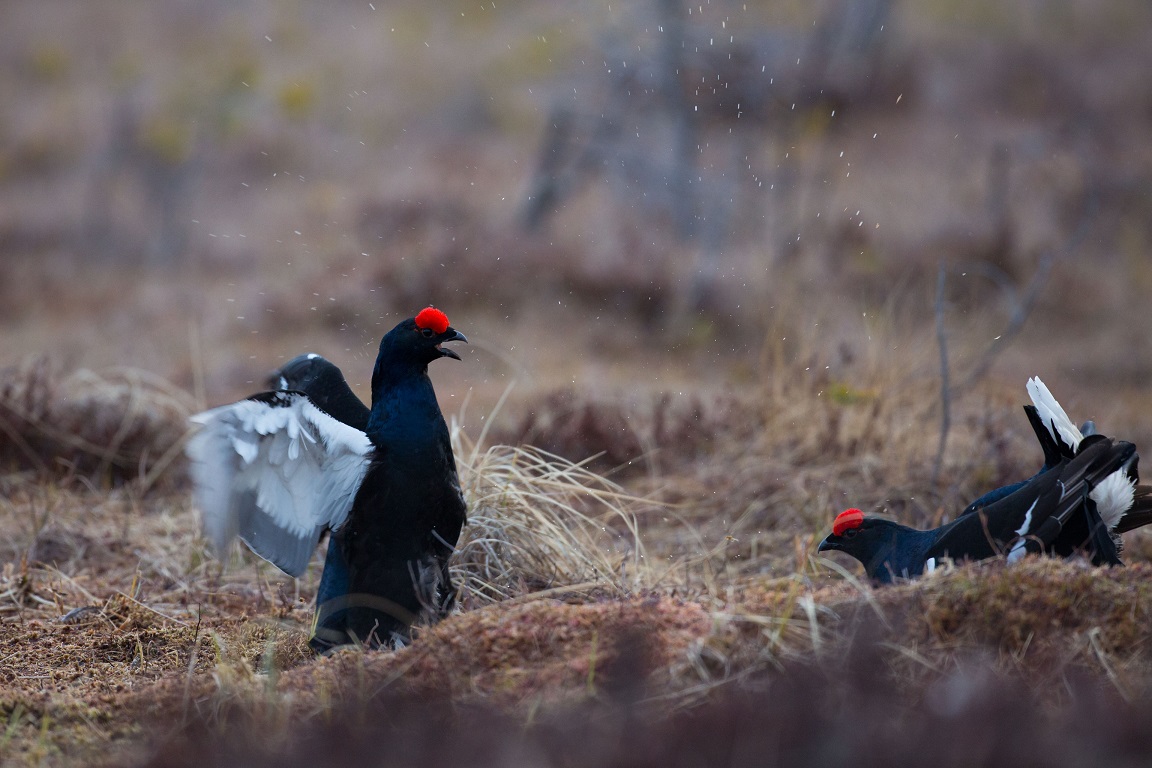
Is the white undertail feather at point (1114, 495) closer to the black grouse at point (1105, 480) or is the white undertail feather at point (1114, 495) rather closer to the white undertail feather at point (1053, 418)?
the black grouse at point (1105, 480)

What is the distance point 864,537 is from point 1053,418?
0.69m

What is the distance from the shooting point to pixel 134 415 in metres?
5.15

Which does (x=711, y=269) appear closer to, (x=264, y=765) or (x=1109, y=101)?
(x=264, y=765)

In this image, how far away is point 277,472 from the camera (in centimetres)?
304

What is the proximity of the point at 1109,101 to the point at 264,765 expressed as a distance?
13.7m

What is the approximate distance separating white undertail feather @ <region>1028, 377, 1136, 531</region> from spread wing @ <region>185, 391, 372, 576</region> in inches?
80.5

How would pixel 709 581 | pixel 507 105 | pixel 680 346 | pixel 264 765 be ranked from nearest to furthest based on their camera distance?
pixel 264 765
pixel 709 581
pixel 680 346
pixel 507 105

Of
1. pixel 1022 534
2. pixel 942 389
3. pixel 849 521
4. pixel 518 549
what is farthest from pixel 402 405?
pixel 942 389

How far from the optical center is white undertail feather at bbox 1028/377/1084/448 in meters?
3.31

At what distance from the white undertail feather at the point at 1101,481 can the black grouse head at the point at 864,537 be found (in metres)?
0.56

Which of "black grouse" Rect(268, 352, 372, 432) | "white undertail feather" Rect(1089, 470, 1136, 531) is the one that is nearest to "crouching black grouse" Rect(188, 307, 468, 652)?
"black grouse" Rect(268, 352, 372, 432)

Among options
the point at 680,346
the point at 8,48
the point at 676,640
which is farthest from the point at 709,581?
the point at 8,48

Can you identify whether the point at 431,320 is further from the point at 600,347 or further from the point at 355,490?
the point at 600,347

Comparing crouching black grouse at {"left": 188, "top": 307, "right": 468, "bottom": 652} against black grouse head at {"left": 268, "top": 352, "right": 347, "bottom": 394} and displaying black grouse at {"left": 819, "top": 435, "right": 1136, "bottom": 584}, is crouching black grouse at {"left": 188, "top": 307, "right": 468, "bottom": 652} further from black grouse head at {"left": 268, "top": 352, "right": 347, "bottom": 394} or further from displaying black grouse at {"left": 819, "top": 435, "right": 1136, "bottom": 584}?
displaying black grouse at {"left": 819, "top": 435, "right": 1136, "bottom": 584}
